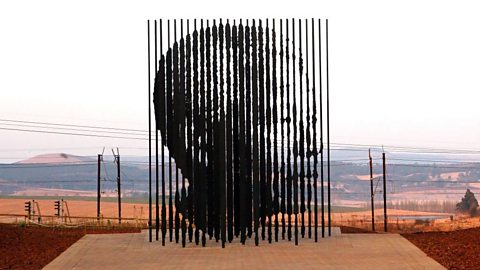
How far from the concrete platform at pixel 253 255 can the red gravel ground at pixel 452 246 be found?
11.4 inches

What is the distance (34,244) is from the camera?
16.0 m

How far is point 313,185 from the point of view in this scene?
14852mm

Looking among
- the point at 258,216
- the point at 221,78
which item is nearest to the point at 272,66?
the point at 221,78

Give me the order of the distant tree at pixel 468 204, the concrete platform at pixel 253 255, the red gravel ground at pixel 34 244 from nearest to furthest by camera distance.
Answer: the concrete platform at pixel 253 255 < the red gravel ground at pixel 34 244 < the distant tree at pixel 468 204

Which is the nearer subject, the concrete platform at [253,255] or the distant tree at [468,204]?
the concrete platform at [253,255]

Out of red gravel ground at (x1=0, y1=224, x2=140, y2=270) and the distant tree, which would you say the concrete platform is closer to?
red gravel ground at (x1=0, y1=224, x2=140, y2=270)

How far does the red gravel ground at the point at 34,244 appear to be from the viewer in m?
13.2

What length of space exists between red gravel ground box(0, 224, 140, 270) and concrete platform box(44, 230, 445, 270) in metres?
0.43

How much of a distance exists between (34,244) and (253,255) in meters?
5.81

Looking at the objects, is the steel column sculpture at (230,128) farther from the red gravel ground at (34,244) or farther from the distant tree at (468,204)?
the distant tree at (468,204)

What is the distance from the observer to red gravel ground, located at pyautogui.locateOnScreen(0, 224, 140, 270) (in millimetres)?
13234

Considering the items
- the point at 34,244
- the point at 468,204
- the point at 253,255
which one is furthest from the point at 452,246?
the point at 468,204

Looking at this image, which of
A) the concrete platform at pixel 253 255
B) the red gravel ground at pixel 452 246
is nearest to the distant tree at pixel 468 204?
the red gravel ground at pixel 452 246

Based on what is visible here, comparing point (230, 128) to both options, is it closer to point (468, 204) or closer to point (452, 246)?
point (452, 246)
